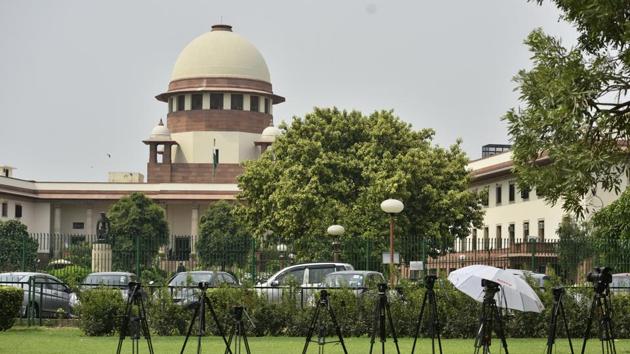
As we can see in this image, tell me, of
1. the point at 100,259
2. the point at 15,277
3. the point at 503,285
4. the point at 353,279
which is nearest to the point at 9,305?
the point at 15,277

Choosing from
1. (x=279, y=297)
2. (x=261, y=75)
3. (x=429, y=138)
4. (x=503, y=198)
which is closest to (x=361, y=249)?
(x=279, y=297)

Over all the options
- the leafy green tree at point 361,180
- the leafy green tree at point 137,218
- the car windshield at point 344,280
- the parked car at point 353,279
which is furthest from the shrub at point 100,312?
the leafy green tree at point 137,218

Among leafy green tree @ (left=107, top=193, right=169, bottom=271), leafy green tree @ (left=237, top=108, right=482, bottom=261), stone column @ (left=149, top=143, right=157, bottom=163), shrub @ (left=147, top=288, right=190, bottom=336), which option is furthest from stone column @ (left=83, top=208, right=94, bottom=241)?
shrub @ (left=147, top=288, right=190, bottom=336)

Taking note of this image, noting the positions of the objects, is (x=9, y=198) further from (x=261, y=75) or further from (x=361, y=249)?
(x=361, y=249)

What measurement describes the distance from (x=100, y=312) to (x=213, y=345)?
121 inches

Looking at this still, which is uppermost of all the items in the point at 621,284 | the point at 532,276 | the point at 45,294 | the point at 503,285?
the point at 532,276

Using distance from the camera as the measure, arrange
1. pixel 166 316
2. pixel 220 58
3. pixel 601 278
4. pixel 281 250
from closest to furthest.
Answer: pixel 601 278, pixel 166 316, pixel 281 250, pixel 220 58

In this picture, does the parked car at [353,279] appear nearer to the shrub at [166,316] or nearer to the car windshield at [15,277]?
the shrub at [166,316]

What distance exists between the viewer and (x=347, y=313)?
2530cm

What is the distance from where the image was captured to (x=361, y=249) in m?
35.9

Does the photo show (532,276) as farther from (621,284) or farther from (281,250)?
(281,250)

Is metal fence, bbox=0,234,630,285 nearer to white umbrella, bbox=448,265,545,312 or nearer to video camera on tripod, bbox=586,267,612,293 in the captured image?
white umbrella, bbox=448,265,545,312

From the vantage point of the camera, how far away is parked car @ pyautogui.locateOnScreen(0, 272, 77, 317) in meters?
29.4

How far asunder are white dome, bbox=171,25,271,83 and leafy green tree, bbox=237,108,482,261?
40.1m
